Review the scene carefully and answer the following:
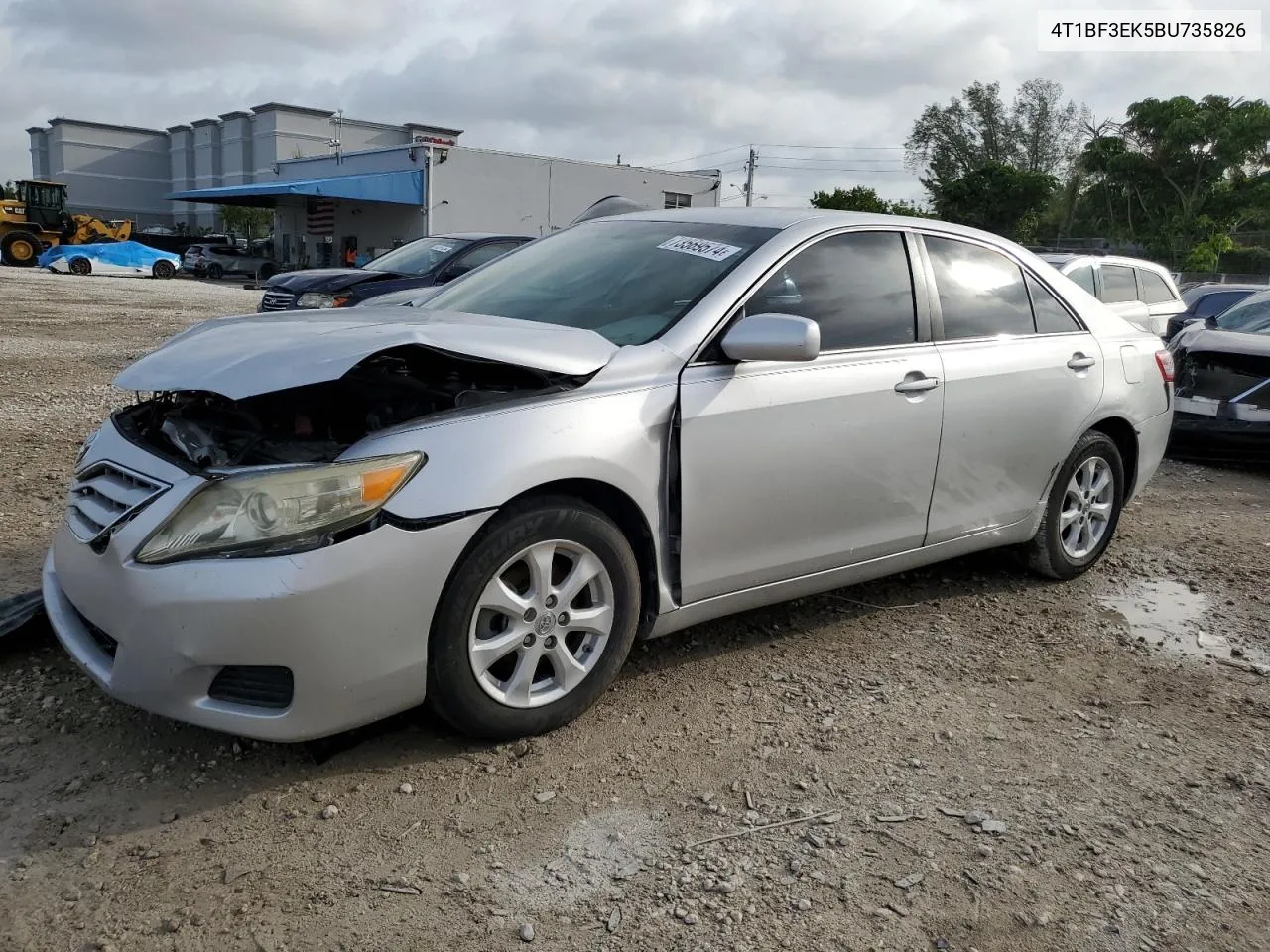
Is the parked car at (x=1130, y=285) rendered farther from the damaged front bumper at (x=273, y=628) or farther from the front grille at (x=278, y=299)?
the damaged front bumper at (x=273, y=628)

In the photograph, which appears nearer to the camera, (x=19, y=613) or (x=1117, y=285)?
(x=19, y=613)

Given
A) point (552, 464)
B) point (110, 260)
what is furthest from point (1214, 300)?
point (110, 260)

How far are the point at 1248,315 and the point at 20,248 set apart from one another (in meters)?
38.4

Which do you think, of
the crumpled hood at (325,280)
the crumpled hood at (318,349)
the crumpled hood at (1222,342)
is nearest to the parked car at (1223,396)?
the crumpled hood at (1222,342)

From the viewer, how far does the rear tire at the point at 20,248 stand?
36.1 meters

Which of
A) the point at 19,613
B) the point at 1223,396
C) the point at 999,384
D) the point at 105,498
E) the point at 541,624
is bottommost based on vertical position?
the point at 19,613

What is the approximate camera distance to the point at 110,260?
35.6 metres

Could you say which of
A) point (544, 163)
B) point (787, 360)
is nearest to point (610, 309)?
point (787, 360)

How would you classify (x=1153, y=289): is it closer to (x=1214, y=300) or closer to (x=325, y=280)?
(x=1214, y=300)

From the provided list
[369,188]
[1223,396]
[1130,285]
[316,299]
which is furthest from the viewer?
[369,188]

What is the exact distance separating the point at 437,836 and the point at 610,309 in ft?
6.10

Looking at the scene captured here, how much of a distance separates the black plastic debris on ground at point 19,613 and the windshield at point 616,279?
5.75 feet

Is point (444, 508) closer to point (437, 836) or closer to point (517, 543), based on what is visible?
point (517, 543)

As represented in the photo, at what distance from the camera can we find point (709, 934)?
237 centimetres
